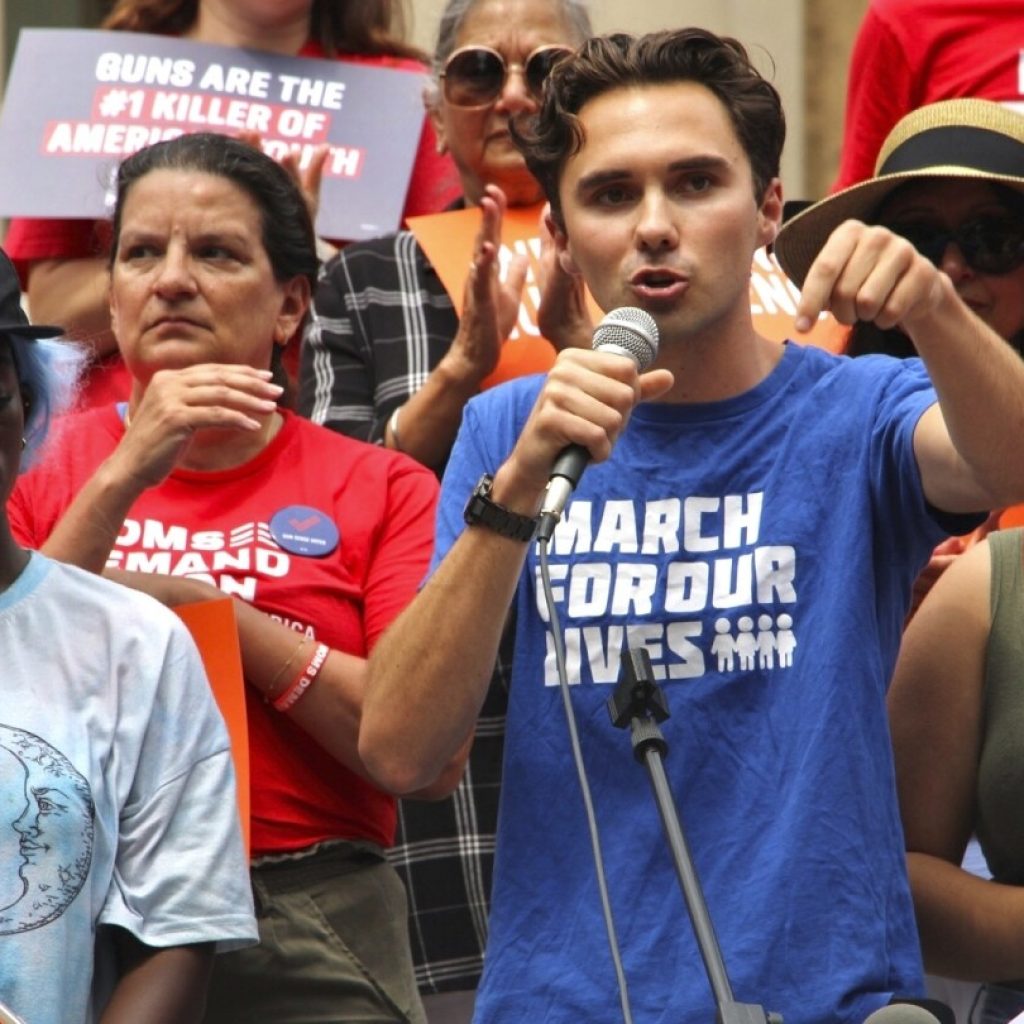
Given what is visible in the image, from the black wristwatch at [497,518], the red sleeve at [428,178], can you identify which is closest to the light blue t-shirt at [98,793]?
the black wristwatch at [497,518]

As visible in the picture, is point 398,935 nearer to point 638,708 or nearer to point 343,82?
point 638,708

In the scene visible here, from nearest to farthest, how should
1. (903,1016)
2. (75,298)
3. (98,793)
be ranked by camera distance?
(903,1016), (98,793), (75,298)

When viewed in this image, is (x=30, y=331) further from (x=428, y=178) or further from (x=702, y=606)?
(x=428, y=178)

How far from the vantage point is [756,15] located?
8.34 m

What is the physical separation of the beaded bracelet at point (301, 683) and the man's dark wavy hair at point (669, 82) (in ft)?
2.62

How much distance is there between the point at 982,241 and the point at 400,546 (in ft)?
3.72

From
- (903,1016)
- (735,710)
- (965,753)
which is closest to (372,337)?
(965,753)

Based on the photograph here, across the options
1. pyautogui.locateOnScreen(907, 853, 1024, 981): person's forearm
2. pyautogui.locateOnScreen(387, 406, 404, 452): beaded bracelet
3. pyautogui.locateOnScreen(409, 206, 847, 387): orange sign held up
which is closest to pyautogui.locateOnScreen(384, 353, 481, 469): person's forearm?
pyautogui.locateOnScreen(387, 406, 404, 452): beaded bracelet

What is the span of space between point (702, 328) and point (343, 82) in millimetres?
2156

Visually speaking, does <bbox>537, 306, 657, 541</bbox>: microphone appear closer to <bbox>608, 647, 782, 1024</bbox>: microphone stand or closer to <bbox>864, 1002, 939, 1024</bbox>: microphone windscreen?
<bbox>608, 647, 782, 1024</bbox>: microphone stand

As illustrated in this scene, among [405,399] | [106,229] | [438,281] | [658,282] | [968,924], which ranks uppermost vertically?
[106,229]

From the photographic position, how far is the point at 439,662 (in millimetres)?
3477

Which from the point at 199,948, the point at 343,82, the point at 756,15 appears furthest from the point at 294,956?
the point at 756,15

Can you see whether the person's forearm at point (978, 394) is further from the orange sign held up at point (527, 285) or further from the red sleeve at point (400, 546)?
the orange sign held up at point (527, 285)
